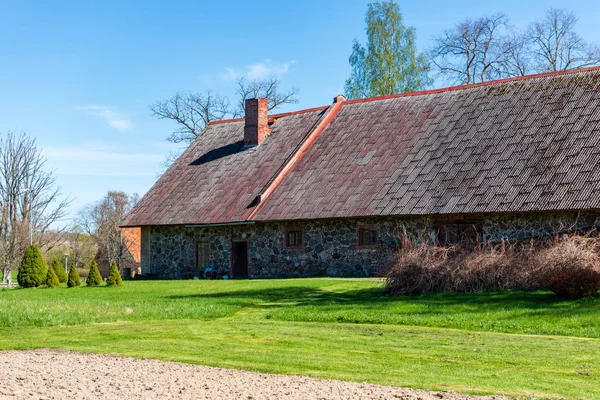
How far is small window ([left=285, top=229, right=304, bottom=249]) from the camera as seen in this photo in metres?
29.1

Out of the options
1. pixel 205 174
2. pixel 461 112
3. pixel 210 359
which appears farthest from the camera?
pixel 205 174

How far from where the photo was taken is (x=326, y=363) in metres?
10.2

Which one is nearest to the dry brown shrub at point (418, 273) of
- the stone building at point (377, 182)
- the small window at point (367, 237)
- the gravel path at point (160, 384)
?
the stone building at point (377, 182)

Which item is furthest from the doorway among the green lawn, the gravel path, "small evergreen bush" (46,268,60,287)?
the gravel path

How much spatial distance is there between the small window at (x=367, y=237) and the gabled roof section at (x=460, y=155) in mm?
1005

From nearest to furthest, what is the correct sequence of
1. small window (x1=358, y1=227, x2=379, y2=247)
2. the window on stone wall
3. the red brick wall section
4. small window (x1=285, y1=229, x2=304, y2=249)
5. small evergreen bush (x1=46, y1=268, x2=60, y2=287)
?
the window on stone wall < small window (x1=358, y1=227, x2=379, y2=247) < small window (x1=285, y1=229, x2=304, y2=249) < small evergreen bush (x1=46, y1=268, x2=60, y2=287) < the red brick wall section

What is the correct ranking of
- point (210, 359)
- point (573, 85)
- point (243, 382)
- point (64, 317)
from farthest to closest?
point (573, 85), point (64, 317), point (210, 359), point (243, 382)

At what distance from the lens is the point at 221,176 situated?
3406 cm

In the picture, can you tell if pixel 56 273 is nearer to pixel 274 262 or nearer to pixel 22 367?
pixel 274 262

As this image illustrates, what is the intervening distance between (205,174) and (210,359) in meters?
24.8

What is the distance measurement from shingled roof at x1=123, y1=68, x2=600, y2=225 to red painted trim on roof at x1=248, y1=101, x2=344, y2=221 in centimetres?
8

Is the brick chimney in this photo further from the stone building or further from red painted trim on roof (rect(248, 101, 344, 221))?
red painted trim on roof (rect(248, 101, 344, 221))

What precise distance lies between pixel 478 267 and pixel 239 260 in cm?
1479

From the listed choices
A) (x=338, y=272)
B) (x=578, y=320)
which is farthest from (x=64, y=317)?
(x=338, y=272)
